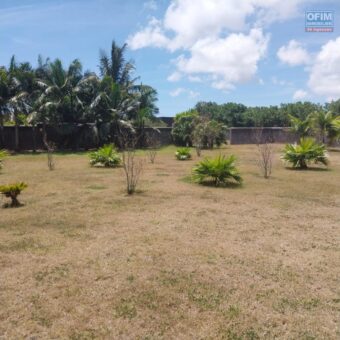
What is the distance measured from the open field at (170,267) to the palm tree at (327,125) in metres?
14.2

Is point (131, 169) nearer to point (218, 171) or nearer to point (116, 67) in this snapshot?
point (218, 171)

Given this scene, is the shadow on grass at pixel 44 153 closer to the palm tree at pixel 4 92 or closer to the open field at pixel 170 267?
the palm tree at pixel 4 92

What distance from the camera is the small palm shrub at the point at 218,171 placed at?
9297 mm

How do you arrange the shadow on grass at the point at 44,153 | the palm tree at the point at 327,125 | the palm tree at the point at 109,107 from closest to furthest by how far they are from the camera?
the shadow on grass at the point at 44,153 < the palm tree at the point at 109,107 < the palm tree at the point at 327,125

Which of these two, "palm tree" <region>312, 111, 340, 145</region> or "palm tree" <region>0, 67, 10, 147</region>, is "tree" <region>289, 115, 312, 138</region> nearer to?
"palm tree" <region>312, 111, 340, 145</region>

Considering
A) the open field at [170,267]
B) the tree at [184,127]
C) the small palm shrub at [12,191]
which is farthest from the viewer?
the tree at [184,127]

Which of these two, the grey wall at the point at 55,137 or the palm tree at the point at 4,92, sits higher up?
the palm tree at the point at 4,92

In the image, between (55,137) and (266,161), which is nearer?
(266,161)

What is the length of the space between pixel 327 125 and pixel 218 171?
14.0 metres

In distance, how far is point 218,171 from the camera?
926 cm

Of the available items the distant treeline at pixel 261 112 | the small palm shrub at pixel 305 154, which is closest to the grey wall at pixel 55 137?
the small palm shrub at pixel 305 154

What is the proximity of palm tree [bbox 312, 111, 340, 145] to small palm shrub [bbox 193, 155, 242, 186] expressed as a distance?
13278mm

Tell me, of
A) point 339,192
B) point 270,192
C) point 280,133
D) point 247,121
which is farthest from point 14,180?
point 247,121

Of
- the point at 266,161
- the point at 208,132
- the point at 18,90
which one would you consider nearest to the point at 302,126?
the point at 208,132
